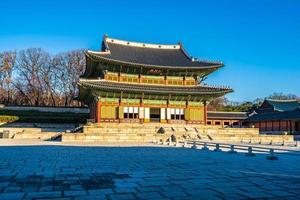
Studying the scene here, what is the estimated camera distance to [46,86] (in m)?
64.8

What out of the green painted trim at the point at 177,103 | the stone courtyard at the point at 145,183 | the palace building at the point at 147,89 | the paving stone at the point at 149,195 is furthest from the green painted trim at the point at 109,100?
the paving stone at the point at 149,195

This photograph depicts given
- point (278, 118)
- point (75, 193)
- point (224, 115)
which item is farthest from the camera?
point (224, 115)

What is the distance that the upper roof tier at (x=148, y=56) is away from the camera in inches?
1585

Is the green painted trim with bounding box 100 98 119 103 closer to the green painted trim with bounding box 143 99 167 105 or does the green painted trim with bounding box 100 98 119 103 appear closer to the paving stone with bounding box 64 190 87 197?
the green painted trim with bounding box 143 99 167 105

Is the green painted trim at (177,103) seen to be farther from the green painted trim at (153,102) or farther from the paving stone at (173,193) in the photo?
the paving stone at (173,193)

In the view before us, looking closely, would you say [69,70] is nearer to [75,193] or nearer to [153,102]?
[153,102]

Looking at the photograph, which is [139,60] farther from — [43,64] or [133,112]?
[43,64]

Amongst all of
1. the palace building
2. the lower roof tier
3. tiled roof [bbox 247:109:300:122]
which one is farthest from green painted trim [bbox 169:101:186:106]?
tiled roof [bbox 247:109:300:122]

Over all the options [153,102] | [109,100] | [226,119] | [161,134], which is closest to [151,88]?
[153,102]

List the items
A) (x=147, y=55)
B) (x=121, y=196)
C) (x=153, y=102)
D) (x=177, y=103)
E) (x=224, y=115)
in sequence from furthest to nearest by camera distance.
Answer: (x=224, y=115)
(x=147, y=55)
(x=177, y=103)
(x=153, y=102)
(x=121, y=196)

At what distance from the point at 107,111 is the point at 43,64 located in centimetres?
3106

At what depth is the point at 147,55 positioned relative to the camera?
46812mm

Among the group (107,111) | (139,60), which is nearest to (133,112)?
(107,111)

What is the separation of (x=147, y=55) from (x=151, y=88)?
8.53m
